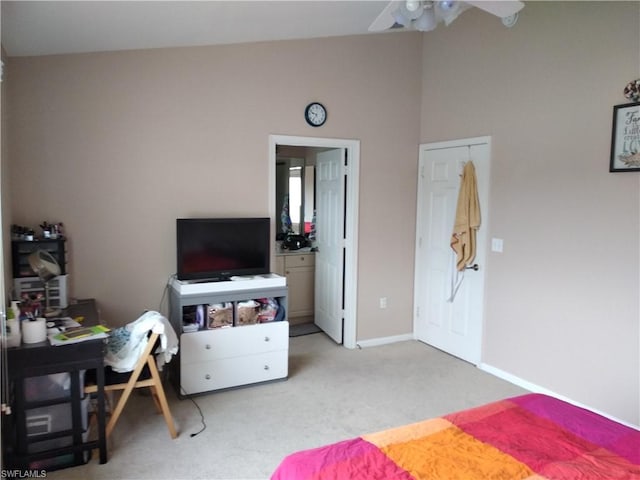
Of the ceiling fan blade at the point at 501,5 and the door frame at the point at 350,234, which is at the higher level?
the ceiling fan blade at the point at 501,5

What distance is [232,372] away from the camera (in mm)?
3604

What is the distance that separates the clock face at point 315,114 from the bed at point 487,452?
9.72ft

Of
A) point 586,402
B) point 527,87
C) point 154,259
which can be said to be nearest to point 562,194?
point 527,87

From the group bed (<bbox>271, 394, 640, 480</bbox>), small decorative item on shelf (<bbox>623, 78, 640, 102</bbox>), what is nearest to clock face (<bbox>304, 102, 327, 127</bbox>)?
small decorative item on shelf (<bbox>623, 78, 640, 102</bbox>)

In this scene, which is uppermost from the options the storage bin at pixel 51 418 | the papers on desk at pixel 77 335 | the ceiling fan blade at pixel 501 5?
the ceiling fan blade at pixel 501 5

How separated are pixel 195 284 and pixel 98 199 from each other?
0.98 meters

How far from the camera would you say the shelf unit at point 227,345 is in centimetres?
346

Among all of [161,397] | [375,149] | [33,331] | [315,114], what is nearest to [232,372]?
[161,397]

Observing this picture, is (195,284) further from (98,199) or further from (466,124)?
(466,124)

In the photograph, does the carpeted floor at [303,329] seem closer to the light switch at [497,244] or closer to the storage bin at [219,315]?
the storage bin at [219,315]

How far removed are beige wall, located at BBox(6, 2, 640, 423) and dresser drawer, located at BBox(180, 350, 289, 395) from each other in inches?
27.7

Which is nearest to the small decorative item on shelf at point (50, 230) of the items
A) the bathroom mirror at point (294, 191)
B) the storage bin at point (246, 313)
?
the storage bin at point (246, 313)

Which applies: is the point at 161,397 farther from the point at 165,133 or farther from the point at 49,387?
the point at 165,133

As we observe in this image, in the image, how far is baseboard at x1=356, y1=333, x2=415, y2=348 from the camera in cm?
469
